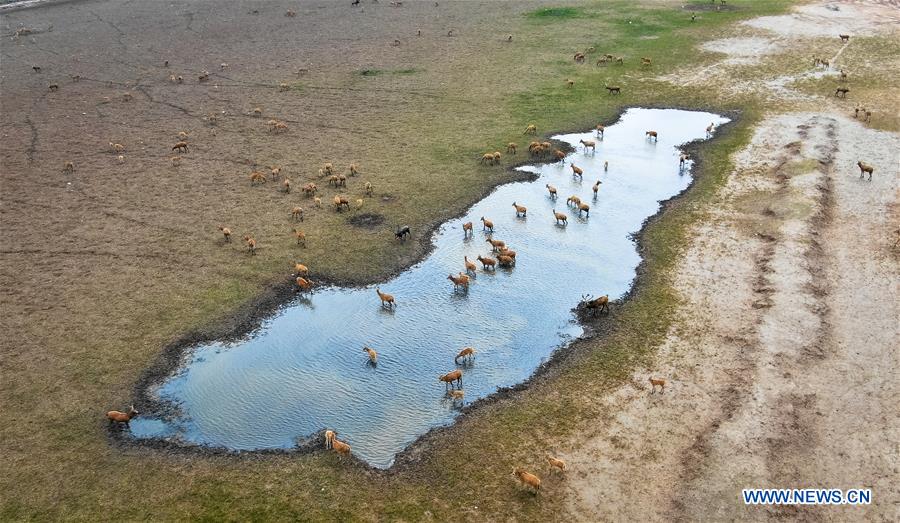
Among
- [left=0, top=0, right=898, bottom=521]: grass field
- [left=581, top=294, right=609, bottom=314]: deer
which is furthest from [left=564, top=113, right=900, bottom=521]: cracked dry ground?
[left=581, top=294, right=609, bottom=314]: deer

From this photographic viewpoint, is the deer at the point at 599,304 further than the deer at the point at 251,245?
No

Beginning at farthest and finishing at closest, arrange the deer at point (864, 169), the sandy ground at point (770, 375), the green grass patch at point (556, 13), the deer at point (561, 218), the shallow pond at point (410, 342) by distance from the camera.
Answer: the green grass patch at point (556, 13), the deer at point (864, 169), the deer at point (561, 218), the shallow pond at point (410, 342), the sandy ground at point (770, 375)

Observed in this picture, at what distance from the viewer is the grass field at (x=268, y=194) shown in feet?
48.0

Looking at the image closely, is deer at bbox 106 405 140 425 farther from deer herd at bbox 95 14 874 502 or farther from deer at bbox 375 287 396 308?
deer at bbox 375 287 396 308

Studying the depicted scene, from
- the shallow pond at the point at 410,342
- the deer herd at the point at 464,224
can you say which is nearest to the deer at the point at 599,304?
the deer herd at the point at 464,224

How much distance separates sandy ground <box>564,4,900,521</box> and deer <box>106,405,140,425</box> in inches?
378

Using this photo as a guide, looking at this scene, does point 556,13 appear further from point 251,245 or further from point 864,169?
point 251,245

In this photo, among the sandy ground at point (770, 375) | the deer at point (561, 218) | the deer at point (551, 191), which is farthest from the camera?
the deer at point (551, 191)

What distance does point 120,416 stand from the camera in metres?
15.9

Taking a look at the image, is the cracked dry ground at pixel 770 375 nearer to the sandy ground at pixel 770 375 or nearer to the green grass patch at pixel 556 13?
the sandy ground at pixel 770 375

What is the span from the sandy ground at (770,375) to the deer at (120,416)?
959cm

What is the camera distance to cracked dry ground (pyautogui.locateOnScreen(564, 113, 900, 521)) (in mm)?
13984

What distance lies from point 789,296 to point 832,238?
4.23m

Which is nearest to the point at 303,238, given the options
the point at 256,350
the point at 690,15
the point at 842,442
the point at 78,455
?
the point at 256,350
